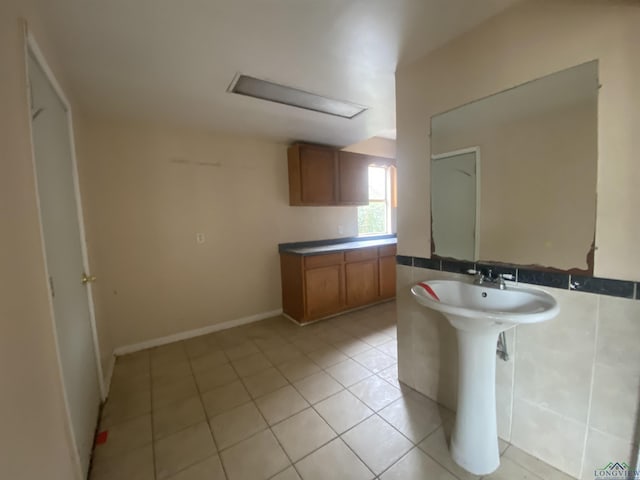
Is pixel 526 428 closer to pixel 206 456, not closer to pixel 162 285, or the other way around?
pixel 206 456

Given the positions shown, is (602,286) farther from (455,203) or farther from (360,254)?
(360,254)

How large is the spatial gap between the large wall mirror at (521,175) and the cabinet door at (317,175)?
188cm

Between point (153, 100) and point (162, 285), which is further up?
point (153, 100)

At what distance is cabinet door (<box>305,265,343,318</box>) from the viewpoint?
10.2ft

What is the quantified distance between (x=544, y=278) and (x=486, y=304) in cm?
29

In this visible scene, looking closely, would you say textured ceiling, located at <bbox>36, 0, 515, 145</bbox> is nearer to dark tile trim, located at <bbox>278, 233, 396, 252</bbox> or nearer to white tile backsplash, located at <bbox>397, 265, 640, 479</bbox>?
white tile backsplash, located at <bbox>397, 265, 640, 479</bbox>

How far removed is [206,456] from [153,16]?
7.57 feet

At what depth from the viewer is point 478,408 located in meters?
1.32

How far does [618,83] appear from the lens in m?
1.06

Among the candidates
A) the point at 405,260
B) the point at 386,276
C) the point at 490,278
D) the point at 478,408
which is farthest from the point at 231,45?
the point at 386,276

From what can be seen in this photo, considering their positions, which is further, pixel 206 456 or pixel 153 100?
pixel 153 100

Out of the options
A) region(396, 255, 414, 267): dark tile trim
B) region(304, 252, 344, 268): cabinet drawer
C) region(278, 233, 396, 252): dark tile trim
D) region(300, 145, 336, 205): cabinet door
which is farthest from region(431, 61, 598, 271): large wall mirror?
region(278, 233, 396, 252): dark tile trim

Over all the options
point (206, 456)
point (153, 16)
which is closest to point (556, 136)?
point (153, 16)

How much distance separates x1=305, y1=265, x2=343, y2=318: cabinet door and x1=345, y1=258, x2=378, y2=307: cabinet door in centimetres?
14
